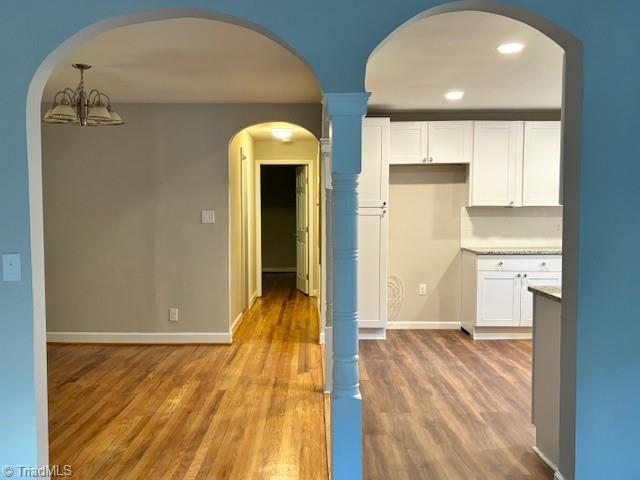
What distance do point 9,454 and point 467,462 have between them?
7.05 ft

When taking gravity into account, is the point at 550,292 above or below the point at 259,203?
below

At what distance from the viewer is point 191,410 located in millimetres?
3314

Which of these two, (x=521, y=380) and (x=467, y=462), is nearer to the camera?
(x=467, y=462)

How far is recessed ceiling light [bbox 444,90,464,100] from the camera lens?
14.4 ft

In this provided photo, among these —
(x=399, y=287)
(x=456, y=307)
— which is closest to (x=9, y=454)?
(x=399, y=287)

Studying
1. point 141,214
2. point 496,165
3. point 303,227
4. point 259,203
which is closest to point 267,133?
point 259,203

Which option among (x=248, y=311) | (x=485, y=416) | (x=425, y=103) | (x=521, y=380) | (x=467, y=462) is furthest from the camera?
(x=248, y=311)

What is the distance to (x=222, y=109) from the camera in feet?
15.9

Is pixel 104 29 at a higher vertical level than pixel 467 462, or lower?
higher

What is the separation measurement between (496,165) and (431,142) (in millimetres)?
704

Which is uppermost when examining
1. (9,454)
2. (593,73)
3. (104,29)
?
(104,29)

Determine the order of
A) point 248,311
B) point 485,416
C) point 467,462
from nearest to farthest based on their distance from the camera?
1. point 467,462
2. point 485,416
3. point 248,311

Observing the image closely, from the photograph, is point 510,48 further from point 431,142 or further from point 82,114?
point 82,114

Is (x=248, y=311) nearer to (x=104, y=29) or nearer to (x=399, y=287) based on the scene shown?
(x=399, y=287)
